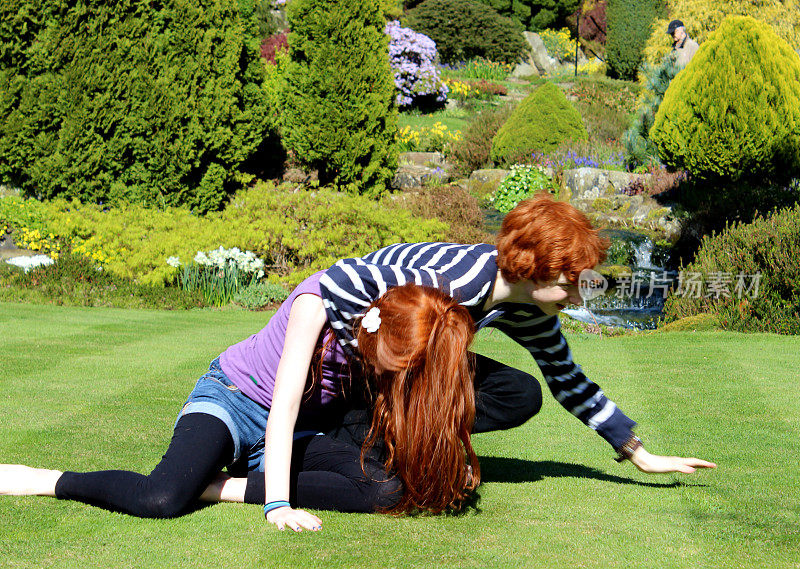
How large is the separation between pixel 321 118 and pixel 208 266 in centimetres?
343

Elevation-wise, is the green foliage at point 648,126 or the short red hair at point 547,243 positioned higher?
the green foliage at point 648,126

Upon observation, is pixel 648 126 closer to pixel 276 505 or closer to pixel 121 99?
pixel 121 99

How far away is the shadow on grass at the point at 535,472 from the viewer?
343 centimetres

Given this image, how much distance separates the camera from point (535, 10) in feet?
115

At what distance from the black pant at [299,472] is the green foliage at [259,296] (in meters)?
5.55

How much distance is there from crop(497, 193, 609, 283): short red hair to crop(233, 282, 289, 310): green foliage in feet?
19.9

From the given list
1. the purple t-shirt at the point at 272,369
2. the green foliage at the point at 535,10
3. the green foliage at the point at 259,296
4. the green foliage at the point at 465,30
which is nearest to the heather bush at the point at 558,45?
the green foliage at the point at 535,10

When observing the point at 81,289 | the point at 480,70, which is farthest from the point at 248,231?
the point at 480,70

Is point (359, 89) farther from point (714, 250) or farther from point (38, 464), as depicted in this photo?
point (38, 464)

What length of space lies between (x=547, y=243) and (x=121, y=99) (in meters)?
8.25

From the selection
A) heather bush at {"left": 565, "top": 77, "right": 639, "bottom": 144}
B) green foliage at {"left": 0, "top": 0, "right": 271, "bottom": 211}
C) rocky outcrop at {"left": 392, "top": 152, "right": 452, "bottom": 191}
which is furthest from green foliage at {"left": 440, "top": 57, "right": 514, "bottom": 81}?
green foliage at {"left": 0, "top": 0, "right": 271, "bottom": 211}

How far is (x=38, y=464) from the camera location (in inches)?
128

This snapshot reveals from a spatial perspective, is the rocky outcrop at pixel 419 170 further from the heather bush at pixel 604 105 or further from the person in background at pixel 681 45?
the person in background at pixel 681 45

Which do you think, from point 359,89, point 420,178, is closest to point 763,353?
point 359,89
